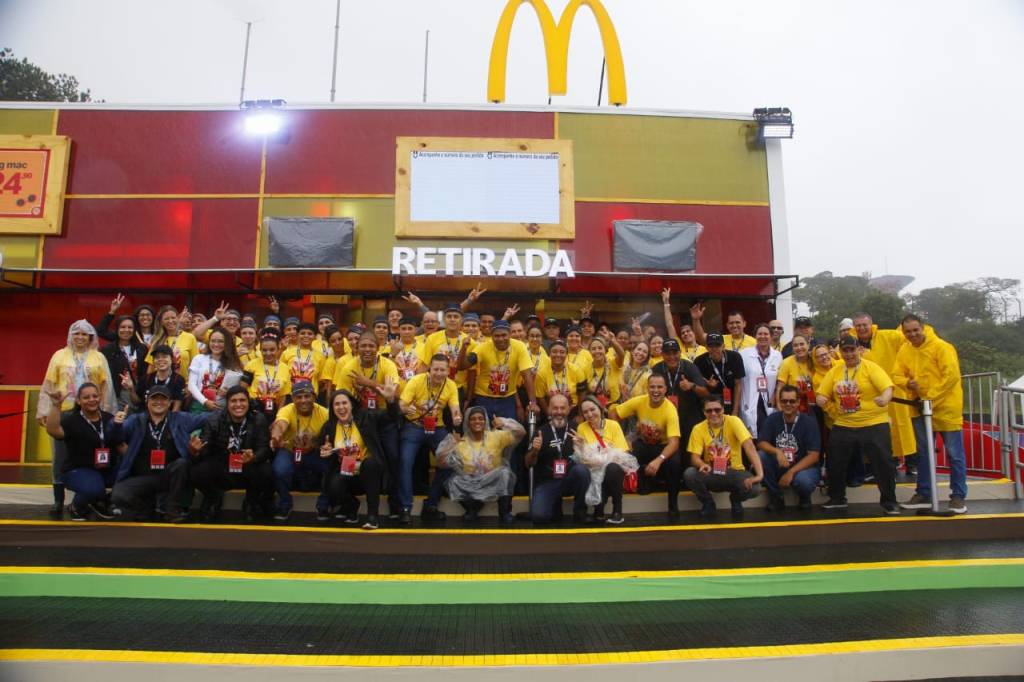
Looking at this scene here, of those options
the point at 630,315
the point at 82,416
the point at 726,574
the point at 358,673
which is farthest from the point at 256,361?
the point at 630,315

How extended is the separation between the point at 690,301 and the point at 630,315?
0.97 meters

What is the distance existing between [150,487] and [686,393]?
16.8ft

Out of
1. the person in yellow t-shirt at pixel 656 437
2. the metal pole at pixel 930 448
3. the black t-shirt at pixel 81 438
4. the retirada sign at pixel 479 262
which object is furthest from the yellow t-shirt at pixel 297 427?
the metal pole at pixel 930 448

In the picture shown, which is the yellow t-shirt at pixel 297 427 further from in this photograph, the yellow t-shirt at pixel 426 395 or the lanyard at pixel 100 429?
the lanyard at pixel 100 429

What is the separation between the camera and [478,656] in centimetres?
308

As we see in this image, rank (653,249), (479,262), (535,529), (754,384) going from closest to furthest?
(535,529) < (754,384) < (479,262) < (653,249)

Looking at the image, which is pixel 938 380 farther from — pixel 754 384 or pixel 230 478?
pixel 230 478

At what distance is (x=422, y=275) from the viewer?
8789mm

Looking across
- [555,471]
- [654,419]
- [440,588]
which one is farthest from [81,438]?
[654,419]

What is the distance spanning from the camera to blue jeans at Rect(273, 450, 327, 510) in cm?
523

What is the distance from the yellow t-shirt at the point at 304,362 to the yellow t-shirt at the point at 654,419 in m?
3.30

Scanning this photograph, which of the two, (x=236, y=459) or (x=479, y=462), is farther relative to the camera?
(x=479, y=462)

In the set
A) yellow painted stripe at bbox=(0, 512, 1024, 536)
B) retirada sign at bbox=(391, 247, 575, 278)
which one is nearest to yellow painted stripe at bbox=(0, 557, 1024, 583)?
yellow painted stripe at bbox=(0, 512, 1024, 536)

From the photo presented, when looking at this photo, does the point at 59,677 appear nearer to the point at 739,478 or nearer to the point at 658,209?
the point at 739,478
